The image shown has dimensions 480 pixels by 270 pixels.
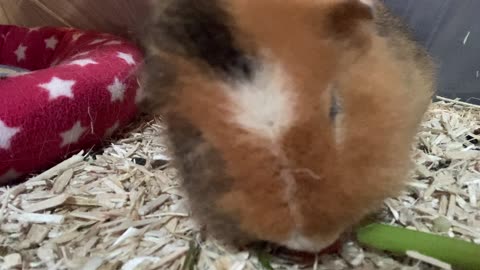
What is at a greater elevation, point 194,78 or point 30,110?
point 194,78

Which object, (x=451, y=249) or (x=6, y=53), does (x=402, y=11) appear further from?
(x=6, y=53)

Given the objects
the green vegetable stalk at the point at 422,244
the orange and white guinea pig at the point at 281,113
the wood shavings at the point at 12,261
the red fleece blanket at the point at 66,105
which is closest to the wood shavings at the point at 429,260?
the green vegetable stalk at the point at 422,244

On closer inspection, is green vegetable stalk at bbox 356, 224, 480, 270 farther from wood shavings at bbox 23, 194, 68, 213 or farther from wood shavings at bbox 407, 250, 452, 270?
wood shavings at bbox 23, 194, 68, 213

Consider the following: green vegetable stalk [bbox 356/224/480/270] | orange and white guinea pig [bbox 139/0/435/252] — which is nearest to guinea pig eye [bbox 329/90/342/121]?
orange and white guinea pig [bbox 139/0/435/252]

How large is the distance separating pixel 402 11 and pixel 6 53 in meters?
1.25

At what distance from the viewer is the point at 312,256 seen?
3.40 ft

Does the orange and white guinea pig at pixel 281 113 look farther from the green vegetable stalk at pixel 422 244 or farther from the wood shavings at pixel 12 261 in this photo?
the wood shavings at pixel 12 261

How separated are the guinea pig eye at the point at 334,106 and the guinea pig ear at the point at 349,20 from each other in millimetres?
88

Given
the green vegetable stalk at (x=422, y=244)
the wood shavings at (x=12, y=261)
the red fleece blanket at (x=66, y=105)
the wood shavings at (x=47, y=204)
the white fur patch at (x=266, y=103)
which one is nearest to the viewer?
the white fur patch at (x=266, y=103)

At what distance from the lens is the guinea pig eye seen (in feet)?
3.03

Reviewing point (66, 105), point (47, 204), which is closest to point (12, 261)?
point (47, 204)

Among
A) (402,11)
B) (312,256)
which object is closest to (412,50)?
(402,11)

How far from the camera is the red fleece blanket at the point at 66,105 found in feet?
4.77

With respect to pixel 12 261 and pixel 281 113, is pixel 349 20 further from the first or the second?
pixel 12 261
